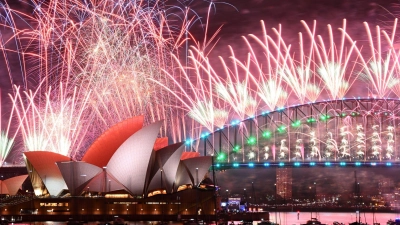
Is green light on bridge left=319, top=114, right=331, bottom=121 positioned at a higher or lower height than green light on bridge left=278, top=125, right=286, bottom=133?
higher

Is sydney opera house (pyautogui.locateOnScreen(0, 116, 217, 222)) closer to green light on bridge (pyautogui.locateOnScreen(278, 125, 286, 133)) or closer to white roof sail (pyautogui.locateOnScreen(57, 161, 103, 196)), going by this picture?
white roof sail (pyautogui.locateOnScreen(57, 161, 103, 196))

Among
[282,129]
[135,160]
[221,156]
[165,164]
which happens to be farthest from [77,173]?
[221,156]

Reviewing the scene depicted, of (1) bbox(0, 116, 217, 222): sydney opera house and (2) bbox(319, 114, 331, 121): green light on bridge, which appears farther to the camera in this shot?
(2) bbox(319, 114, 331, 121): green light on bridge

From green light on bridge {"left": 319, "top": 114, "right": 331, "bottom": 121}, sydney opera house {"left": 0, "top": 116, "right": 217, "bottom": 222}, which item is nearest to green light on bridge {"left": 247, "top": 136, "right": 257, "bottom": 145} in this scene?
green light on bridge {"left": 319, "top": 114, "right": 331, "bottom": 121}

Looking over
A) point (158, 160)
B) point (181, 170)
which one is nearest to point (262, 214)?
point (181, 170)

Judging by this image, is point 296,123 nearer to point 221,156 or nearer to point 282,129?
point 282,129

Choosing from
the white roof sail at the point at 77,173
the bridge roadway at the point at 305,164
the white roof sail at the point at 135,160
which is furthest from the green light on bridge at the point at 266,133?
the white roof sail at the point at 77,173

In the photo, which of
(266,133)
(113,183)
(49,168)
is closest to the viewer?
(113,183)
